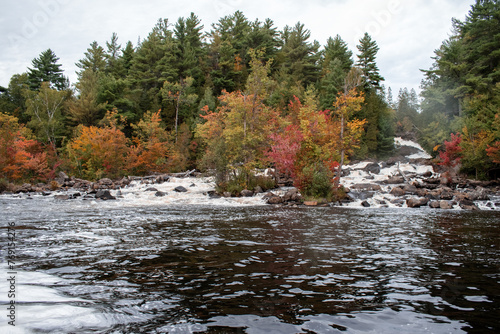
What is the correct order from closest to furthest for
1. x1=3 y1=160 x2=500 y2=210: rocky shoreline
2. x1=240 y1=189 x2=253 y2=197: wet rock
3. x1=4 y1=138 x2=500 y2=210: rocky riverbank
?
x1=3 y1=160 x2=500 y2=210: rocky shoreline → x1=4 y1=138 x2=500 y2=210: rocky riverbank → x1=240 y1=189 x2=253 y2=197: wet rock

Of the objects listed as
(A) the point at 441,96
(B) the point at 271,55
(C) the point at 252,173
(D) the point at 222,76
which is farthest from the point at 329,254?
(B) the point at 271,55

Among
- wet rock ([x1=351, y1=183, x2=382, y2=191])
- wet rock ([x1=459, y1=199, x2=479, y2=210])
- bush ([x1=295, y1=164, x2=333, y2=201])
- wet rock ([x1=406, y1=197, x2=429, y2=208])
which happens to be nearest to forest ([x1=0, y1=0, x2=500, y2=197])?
bush ([x1=295, y1=164, x2=333, y2=201])

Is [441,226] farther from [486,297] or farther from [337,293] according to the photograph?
[337,293]

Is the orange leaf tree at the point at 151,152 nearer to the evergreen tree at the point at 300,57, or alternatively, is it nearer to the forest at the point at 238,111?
the forest at the point at 238,111

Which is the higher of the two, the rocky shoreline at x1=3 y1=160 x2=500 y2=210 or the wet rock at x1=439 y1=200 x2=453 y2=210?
the rocky shoreline at x1=3 y1=160 x2=500 y2=210

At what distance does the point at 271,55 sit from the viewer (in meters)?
56.9

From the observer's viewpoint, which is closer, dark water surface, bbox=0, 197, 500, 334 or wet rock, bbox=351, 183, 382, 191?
dark water surface, bbox=0, 197, 500, 334

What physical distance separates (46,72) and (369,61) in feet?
186

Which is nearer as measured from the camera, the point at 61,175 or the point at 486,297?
the point at 486,297

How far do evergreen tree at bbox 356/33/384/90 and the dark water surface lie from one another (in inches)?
1841

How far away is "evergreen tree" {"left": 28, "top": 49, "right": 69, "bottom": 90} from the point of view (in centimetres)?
5038

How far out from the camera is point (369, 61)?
50969mm

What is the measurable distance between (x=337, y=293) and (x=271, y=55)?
190ft

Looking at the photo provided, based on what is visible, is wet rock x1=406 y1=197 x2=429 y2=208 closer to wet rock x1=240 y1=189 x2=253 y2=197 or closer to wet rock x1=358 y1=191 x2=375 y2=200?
wet rock x1=358 y1=191 x2=375 y2=200
